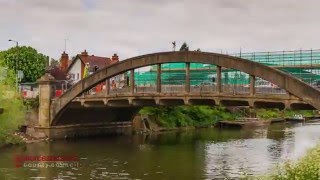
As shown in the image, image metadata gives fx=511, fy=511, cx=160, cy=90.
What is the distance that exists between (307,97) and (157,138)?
33.4m

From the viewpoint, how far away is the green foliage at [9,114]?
53.8m

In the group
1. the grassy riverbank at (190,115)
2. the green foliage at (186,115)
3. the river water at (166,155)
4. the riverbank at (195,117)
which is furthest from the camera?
the green foliage at (186,115)

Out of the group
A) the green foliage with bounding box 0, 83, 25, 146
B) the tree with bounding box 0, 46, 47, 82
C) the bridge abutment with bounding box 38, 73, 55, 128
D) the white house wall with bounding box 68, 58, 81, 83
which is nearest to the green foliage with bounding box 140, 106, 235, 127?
the bridge abutment with bounding box 38, 73, 55, 128

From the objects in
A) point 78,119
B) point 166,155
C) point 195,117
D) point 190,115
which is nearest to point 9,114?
point 78,119

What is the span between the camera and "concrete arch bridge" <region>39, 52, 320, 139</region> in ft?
126

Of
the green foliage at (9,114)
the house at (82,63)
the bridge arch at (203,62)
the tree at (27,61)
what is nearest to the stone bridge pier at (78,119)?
the bridge arch at (203,62)

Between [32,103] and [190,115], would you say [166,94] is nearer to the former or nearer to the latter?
[32,103]

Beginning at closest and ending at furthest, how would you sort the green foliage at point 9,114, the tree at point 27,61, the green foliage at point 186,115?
the green foliage at point 9,114 → the green foliage at point 186,115 → the tree at point 27,61

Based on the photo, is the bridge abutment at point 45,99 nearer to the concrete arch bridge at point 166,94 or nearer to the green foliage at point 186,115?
the concrete arch bridge at point 166,94

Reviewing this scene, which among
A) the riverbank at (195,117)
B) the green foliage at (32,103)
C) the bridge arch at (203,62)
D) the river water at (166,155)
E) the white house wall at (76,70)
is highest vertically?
the white house wall at (76,70)

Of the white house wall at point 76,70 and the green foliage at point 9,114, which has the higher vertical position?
the white house wall at point 76,70

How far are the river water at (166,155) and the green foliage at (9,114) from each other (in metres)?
1.71

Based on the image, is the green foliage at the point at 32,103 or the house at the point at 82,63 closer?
the green foliage at the point at 32,103

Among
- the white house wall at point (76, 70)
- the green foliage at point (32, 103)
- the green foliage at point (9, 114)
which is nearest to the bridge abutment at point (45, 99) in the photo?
the green foliage at point (32, 103)
